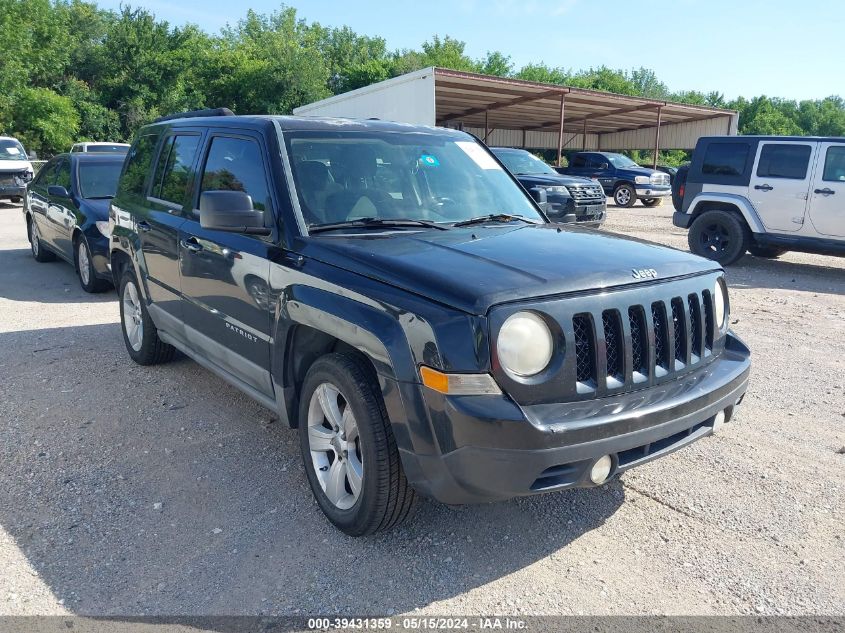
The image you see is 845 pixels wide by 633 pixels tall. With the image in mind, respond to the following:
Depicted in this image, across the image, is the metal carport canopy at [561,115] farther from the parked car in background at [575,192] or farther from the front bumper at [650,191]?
the parked car in background at [575,192]

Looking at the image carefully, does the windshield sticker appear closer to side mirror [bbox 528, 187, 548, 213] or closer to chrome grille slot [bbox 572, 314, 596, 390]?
chrome grille slot [bbox 572, 314, 596, 390]

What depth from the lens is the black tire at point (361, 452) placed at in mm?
2812

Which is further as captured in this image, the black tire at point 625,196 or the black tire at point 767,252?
the black tire at point 625,196

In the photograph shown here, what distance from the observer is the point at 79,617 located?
8.61 ft

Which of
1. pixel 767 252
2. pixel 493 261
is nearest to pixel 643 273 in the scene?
pixel 493 261

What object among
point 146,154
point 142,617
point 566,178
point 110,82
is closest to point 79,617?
point 142,617

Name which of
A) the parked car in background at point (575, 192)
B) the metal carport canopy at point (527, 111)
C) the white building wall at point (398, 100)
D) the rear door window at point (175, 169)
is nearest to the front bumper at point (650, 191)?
the metal carport canopy at point (527, 111)

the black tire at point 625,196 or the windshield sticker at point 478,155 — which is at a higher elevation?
the windshield sticker at point 478,155

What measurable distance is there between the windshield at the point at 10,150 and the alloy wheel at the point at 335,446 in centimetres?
2044

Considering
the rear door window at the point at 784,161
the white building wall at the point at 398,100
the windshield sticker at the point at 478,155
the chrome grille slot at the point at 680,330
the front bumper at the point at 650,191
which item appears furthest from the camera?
the front bumper at the point at 650,191

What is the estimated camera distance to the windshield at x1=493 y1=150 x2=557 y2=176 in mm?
15531

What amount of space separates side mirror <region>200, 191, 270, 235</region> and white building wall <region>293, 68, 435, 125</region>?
1490 centimetres

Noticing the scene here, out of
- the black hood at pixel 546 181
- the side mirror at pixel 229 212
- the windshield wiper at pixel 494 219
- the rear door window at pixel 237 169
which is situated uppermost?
the rear door window at pixel 237 169

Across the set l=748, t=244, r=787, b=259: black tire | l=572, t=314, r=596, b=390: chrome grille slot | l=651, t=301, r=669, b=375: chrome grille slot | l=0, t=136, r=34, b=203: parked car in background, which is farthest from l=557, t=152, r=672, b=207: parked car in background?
l=572, t=314, r=596, b=390: chrome grille slot
